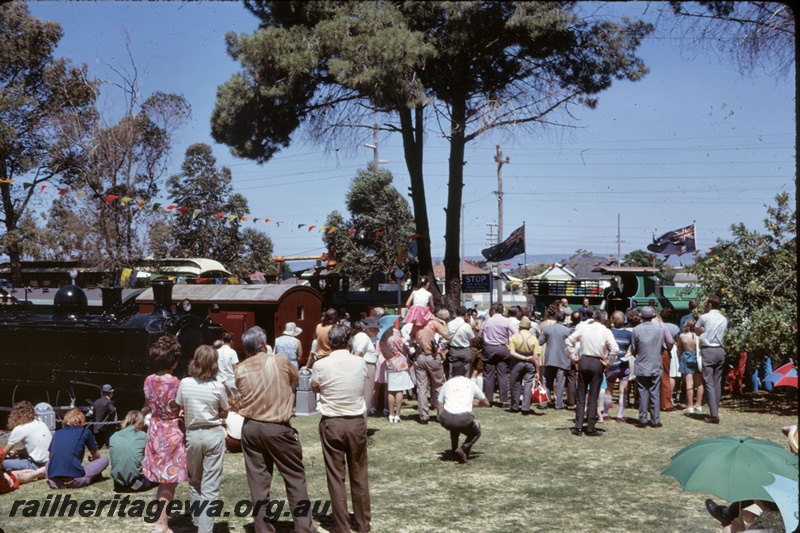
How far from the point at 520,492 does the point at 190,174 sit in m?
35.5

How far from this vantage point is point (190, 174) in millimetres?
39062

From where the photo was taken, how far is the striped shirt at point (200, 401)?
5164 millimetres

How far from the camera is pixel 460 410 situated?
25.0 feet

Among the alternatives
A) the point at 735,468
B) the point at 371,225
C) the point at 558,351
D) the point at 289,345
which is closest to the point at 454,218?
the point at 558,351

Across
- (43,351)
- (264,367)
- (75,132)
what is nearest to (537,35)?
(43,351)

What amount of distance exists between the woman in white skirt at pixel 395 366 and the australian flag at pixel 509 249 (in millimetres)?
14180

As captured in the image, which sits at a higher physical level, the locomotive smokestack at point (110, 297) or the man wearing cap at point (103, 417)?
the locomotive smokestack at point (110, 297)

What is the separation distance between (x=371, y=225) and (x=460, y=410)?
31.7 meters

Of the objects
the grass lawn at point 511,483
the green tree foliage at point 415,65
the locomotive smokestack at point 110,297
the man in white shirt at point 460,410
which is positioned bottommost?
the grass lawn at point 511,483

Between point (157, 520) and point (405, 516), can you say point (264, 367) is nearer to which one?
point (157, 520)

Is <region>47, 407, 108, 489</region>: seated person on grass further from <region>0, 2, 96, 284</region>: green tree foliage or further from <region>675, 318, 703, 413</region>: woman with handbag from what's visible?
<region>0, 2, 96, 284</region>: green tree foliage

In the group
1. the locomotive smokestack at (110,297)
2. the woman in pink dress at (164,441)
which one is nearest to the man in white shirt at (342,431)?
the woman in pink dress at (164,441)

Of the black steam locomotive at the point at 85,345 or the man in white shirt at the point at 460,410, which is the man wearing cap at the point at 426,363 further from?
the black steam locomotive at the point at 85,345

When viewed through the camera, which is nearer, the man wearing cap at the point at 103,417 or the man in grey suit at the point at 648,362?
the man wearing cap at the point at 103,417
